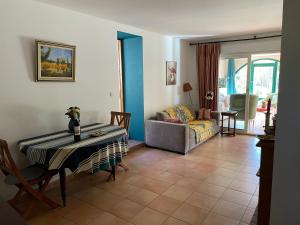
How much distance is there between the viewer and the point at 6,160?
2.28 m

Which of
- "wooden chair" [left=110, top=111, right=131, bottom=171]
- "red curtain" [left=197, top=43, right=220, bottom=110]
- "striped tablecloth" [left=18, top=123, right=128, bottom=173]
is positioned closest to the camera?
"striped tablecloth" [left=18, top=123, right=128, bottom=173]

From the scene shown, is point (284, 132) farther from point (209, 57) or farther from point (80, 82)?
point (209, 57)

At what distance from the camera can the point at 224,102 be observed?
604cm

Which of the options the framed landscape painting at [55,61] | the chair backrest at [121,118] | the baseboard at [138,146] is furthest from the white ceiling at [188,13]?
the baseboard at [138,146]

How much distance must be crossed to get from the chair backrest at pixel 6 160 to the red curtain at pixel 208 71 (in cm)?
486

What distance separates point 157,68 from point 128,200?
3155 millimetres

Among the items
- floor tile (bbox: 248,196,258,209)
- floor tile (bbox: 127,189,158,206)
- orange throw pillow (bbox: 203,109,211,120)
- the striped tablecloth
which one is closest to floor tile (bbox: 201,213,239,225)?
floor tile (bbox: 248,196,258,209)

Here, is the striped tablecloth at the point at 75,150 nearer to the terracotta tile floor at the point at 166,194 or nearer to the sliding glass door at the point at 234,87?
the terracotta tile floor at the point at 166,194

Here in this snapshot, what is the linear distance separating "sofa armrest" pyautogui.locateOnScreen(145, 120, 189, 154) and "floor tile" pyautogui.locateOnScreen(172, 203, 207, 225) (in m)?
1.77

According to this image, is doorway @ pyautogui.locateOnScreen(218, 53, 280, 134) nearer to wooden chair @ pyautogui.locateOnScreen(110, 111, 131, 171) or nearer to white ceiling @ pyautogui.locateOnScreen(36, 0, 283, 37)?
white ceiling @ pyautogui.locateOnScreen(36, 0, 283, 37)

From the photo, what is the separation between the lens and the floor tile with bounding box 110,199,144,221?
7.88ft

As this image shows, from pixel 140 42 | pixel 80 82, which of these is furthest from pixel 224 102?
pixel 80 82

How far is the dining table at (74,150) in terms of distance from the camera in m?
2.40

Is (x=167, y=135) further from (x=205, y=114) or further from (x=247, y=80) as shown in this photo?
(x=247, y=80)
